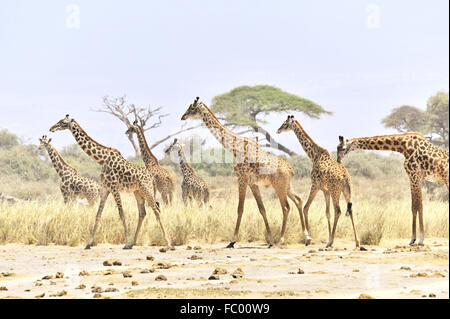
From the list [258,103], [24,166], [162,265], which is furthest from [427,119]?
[162,265]

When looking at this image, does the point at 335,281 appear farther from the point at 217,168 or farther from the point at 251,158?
the point at 217,168

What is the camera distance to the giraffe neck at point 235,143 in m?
11.4

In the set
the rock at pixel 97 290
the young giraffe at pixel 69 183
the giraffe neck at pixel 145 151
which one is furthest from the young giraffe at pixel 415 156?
the young giraffe at pixel 69 183

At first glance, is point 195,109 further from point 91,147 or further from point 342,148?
point 342,148

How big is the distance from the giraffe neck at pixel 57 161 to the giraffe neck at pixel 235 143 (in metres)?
4.75

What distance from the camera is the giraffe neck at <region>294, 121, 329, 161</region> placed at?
11.4 meters

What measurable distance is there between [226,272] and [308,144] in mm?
4232

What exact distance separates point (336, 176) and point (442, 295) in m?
4.63

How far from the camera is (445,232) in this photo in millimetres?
13891

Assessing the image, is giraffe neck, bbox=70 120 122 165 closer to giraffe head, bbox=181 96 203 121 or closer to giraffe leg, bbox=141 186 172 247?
giraffe leg, bbox=141 186 172 247

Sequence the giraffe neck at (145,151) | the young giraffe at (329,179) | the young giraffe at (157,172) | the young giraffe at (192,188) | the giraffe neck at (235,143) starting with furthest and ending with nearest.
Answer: the young giraffe at (192,188) → the young giraffe at (157,172) → the giraffe neck at (145,151) → the giraffe neck at (235,143) → the young giraffe at (329,179)

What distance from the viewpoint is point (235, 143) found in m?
11.5

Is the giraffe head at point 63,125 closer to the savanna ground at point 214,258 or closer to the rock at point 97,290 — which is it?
the savanna ground at point 214,258
